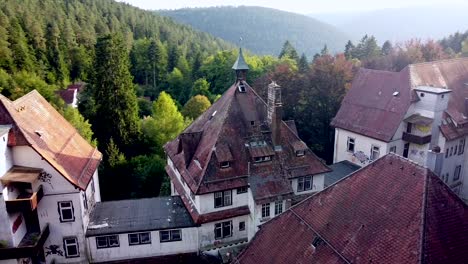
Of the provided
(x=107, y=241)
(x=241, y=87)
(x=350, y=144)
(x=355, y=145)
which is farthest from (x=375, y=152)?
(x=107, y=241)

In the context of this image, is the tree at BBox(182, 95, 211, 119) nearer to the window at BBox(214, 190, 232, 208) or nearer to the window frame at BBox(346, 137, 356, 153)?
A: the window frame at BBox(346, 137, 356, 153)

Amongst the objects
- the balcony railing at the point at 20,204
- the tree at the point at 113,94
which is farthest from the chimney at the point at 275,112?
the tree at the point at 113,94

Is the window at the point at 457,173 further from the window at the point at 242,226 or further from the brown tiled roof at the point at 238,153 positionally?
the window at the point at 242,226

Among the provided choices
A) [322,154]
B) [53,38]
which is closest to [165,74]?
[53,38]

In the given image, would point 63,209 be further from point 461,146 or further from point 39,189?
point 461,146

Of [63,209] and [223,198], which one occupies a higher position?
[63,209]

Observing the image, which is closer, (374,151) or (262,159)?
(262,159)
